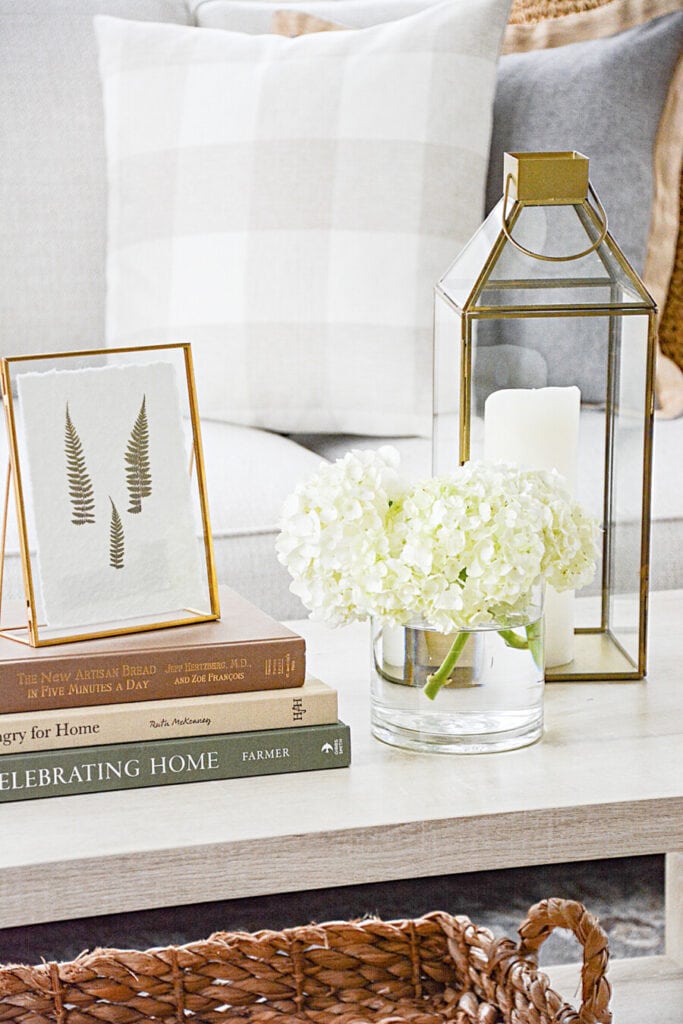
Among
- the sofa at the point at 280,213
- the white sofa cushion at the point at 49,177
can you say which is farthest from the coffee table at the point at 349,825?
the white sofa cushion at the point at 49,177

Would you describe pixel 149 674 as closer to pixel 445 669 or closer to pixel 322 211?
pixel 445 669

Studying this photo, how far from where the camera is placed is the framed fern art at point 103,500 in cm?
78

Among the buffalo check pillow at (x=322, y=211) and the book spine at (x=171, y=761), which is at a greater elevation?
the buffalo check pillow at (x=322, y=211)

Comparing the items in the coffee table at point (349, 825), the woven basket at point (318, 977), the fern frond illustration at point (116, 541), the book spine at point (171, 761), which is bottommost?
the woven basket at point (318, 977)

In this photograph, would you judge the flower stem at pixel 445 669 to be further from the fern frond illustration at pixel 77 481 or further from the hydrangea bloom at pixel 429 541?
the fern frond illustration at pixel 77 481

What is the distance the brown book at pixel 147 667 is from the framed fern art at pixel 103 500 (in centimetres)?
2

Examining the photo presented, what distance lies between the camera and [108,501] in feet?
2.63

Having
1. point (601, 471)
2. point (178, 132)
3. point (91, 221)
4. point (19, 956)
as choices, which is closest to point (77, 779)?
point (601, 471)

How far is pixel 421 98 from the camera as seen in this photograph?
5.22ft

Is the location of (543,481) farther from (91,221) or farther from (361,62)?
(91,221)

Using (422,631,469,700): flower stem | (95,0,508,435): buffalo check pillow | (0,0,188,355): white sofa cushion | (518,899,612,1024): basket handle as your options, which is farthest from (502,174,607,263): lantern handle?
(0,0,188,355): white sofa cushion

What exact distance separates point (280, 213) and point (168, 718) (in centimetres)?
100

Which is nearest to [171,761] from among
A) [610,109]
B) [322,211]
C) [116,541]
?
[116,541]

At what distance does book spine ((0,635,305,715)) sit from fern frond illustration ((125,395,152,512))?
0.11m
